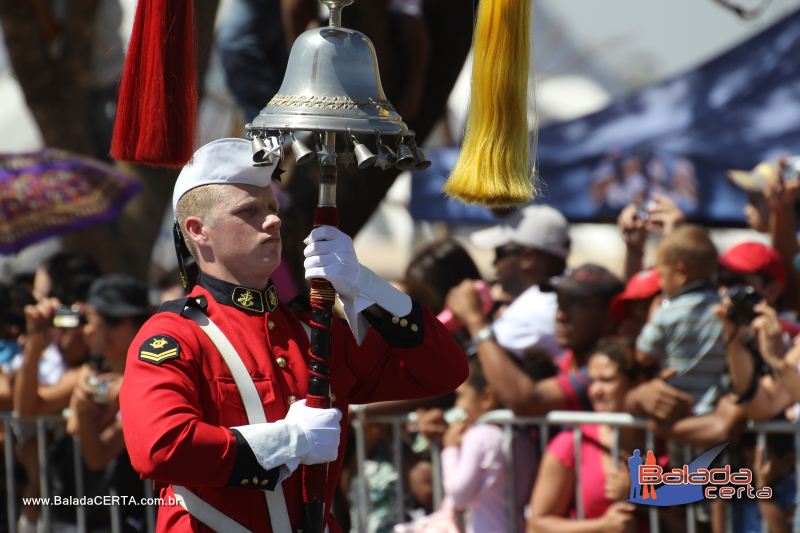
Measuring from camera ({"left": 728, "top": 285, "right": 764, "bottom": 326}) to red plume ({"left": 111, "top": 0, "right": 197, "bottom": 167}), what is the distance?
2068 mm

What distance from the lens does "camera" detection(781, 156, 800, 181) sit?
5664 millimetres

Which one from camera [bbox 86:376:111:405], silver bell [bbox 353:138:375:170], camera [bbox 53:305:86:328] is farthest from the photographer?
camera [bbox 53:305:86:328]

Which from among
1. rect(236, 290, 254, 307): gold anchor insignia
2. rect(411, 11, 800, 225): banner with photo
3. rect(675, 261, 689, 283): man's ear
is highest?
rect(411, 11, 800, 225): banner with photo

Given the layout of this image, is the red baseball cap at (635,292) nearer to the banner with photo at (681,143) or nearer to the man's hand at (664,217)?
the man's hand at (664,217)

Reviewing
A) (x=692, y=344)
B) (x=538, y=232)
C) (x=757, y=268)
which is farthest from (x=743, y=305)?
(x=538, y=232)

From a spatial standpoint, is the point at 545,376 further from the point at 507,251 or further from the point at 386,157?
the point at 386,157

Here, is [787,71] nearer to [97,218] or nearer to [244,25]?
[244,25]

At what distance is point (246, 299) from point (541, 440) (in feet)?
6.49

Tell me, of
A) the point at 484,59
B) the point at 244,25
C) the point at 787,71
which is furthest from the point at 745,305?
the point at 787,71

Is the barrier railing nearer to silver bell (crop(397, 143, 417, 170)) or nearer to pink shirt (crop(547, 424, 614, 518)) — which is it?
pink shirt (crop(547, 424, 614, 518))

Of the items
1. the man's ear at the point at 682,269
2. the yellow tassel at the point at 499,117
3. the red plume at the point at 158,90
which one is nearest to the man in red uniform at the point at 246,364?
the red plume at the point at 158,90

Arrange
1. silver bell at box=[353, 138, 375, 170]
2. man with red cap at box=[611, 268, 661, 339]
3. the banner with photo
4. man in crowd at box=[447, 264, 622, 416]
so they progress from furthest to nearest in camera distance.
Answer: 1. the banner with photo
2. man with red cap at box=[611, 268, 661, 339]
3. man in crowd at box=[447, 264, 622, 416]
4. silver bell at box=[353, 138, 375, 170]

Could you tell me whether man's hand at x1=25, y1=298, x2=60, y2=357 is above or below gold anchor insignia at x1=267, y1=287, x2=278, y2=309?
below

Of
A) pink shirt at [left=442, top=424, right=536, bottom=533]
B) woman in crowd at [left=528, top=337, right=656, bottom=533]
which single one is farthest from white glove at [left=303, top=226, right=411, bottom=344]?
pink shirt at [left=442, top=424, right=536, bottom=533]
